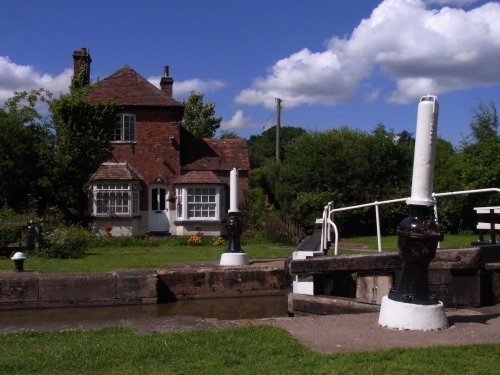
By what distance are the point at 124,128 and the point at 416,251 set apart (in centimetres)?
2112

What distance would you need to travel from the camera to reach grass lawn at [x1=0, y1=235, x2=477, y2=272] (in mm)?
14039

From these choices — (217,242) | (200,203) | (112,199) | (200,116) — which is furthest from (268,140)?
(217,242)

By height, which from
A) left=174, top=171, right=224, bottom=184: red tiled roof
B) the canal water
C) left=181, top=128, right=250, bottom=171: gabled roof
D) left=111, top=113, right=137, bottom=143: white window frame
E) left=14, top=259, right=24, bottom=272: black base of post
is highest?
left=111, top=113, right=137, bottom=143: white window frame

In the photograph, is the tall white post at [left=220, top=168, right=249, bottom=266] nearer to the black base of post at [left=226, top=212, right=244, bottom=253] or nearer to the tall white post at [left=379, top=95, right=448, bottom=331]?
the black base of post at [left=226, top=212, right=244, bottom=253]

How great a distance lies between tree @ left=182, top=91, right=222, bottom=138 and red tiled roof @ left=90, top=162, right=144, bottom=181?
22113mm

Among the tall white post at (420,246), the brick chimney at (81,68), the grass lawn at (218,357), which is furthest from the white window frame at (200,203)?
the tall white post at (420,246)

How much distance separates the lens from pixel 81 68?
28.2 metres

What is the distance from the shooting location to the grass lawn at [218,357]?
4801 millimetres

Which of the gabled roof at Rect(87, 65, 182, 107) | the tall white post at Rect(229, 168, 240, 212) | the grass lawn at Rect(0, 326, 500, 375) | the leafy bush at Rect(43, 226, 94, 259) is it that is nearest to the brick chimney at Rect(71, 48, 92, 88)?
the gabled roof at Rect(87, 65, 182, 107)

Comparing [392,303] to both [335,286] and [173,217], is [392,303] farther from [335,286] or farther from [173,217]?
[173,217]

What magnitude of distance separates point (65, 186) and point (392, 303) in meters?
19.4

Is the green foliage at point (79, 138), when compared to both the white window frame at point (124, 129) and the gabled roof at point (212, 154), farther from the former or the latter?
the gabled roof at point (212, 154)

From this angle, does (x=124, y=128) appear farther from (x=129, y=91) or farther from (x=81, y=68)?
(x=81, y=68)

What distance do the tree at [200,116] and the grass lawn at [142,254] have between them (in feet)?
85.6
